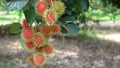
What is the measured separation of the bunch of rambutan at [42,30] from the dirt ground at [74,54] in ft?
10.7

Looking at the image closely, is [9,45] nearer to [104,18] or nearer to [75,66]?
[75,66]

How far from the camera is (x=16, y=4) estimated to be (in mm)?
1157

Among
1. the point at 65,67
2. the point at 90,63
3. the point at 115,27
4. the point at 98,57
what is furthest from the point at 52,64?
the point at 115,27

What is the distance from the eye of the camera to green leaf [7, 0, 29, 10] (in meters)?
1.12

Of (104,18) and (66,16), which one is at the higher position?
(66,16)

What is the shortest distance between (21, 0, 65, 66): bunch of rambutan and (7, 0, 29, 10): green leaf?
0.07m

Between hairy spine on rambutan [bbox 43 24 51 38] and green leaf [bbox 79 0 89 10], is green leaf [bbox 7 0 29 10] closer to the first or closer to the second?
hairy spine on rambutan [bbox 43 24 51 38]

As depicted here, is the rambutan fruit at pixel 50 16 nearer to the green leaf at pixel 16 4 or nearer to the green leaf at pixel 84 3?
the green leaf at pixel 16 4

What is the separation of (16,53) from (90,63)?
1311mm

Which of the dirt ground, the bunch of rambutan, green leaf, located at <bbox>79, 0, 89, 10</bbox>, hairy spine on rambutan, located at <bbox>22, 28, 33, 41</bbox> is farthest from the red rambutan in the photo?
the dirt ground

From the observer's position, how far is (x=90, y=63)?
532 cm

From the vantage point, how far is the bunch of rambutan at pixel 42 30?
3.38ft

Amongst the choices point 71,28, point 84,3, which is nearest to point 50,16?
point 71,28

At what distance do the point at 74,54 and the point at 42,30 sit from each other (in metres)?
4.75
